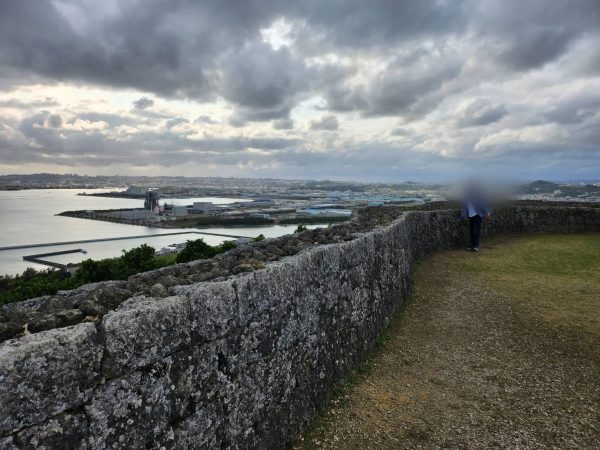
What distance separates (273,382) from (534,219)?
52.5 feet

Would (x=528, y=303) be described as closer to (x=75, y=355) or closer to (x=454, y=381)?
(x=454, y=381)

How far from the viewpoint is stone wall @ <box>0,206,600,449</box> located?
2297mm

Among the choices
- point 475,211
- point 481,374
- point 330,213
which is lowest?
point 330,213

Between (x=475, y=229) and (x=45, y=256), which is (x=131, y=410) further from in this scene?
(x=45, y=256)

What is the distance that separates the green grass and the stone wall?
4.09 m

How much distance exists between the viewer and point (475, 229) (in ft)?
43.6

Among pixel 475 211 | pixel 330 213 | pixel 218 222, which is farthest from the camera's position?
pixel 218 222

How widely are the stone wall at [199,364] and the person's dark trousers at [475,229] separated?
8581mm

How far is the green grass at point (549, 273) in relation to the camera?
7.60 m

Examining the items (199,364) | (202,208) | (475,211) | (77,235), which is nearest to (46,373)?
(199,364)

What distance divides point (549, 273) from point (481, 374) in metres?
5.99

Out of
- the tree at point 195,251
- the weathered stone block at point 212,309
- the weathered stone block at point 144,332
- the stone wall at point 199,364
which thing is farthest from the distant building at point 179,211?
the weathered stone block at point 144,332

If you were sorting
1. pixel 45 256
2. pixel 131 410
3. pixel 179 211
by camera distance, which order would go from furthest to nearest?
pixel 179 211 → pixel 45 256 → pixel 131 410

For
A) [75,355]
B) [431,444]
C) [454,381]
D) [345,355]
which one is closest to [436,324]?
[454,381]
